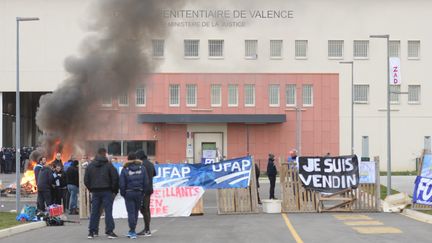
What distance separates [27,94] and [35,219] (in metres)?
41.2

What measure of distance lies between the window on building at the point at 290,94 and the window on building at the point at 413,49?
31.5 ft

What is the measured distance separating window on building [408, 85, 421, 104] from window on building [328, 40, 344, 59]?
638cm

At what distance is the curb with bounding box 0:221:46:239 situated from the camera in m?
14.8

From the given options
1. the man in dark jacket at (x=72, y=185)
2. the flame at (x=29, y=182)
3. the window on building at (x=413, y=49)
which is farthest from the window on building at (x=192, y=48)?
the man in dark jacket at (x=72, y=185)

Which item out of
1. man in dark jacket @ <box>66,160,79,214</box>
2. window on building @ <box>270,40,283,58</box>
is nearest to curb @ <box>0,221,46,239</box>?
man in dark jacket @ <box>66,160,79,214</box>

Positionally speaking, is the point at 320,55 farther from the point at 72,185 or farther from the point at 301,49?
the point at 72,185

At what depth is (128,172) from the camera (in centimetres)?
1370

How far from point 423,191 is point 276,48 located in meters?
32.9

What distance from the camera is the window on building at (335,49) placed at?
5297cm

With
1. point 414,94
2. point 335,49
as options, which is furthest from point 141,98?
point 414,94

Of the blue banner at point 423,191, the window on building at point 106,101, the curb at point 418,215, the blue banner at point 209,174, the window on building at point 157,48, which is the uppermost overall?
the window on building at point 157,48

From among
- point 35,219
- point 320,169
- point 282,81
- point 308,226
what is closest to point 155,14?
point 320,169

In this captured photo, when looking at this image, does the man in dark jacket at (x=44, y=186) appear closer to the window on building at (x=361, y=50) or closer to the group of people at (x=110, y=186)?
the group of people at (x=110, y=186)

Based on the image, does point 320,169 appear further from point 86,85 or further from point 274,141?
point 274,141
